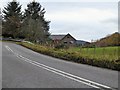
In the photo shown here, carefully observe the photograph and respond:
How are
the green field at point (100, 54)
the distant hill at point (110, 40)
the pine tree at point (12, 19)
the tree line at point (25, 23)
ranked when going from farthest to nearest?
the pine tree at point (12, 19) → the tree line at point (25, 23) → the distant hill at point (110, 40) → the green field at point (100, 54)

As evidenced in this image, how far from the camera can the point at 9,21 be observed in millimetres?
97000

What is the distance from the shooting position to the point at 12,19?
97.2 metres

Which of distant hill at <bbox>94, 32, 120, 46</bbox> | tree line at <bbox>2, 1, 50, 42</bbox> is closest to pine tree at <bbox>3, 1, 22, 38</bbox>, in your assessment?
tree line at <bbox>2, 1, 50, 42</bbox>

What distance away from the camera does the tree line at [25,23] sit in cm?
8496

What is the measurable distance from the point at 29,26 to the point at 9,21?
13809mm

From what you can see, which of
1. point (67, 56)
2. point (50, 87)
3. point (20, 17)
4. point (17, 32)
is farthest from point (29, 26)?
point (50, 87)

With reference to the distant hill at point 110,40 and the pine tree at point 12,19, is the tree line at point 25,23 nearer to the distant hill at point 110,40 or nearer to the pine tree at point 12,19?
the pine tree at point 12,19

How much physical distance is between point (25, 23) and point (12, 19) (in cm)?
824

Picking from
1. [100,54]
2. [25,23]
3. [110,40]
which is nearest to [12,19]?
[25,23]

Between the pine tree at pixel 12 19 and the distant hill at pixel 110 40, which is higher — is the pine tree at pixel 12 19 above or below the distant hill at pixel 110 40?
above

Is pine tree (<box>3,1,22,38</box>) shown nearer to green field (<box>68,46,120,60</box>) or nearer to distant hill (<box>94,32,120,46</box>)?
distant hill (<box>94,32,120,46</box>)

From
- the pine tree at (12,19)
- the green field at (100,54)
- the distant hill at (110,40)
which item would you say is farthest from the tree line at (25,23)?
the green field at (100,54)

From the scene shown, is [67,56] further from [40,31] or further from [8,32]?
[8,32]

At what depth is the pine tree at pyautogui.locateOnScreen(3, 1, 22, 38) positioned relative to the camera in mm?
95125
